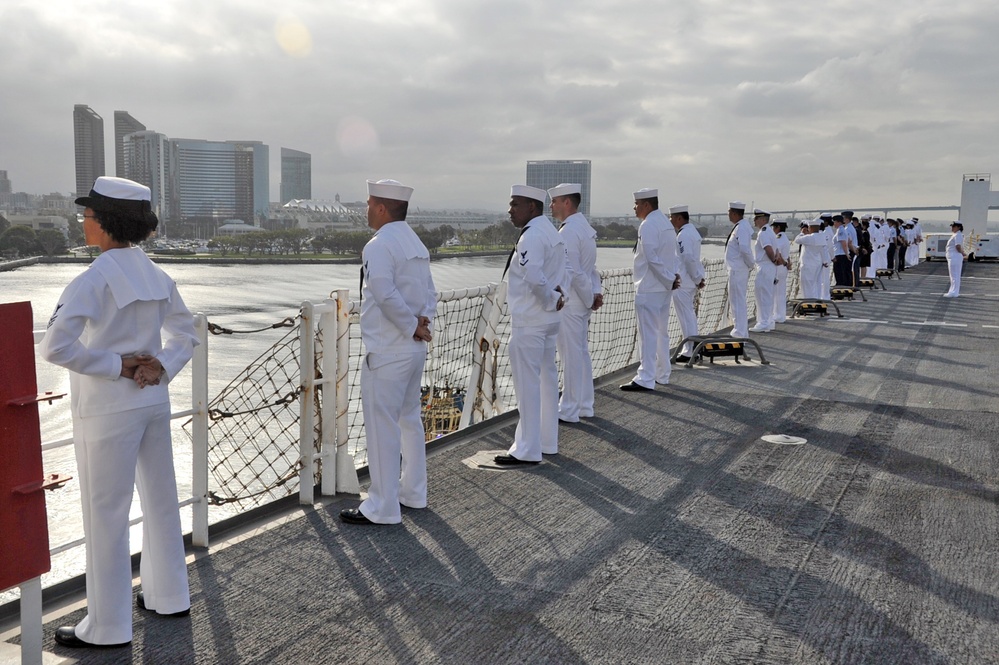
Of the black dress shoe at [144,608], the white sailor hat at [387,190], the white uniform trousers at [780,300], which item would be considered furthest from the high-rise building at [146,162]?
the black dress shoe at [144,608]

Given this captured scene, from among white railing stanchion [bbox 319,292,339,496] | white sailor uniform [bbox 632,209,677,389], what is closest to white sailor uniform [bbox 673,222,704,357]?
white sailor uniform [bbox 632,209,677,389]

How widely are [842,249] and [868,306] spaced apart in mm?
3146

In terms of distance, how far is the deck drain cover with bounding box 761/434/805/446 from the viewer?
238 inches

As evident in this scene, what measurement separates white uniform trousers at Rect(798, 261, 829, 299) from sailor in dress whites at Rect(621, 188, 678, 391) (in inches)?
358

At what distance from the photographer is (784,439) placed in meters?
6.13

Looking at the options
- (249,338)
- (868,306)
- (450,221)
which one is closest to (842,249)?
(868,306)

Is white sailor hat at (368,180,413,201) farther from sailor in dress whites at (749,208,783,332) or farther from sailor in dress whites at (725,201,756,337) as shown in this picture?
sailor in dress whites at (749,208,783,332)

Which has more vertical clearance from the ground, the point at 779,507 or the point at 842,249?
the point at 842,249

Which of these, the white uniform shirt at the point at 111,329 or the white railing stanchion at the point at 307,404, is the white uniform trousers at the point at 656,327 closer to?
the white railing stanchion at the point at 307,404

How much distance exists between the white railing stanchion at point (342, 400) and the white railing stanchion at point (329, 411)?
4 cm

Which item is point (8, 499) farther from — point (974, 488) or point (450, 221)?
point (450, 221)

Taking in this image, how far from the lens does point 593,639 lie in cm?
302

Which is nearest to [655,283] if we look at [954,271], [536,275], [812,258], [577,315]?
[577,315]

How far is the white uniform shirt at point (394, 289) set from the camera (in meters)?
4.11
